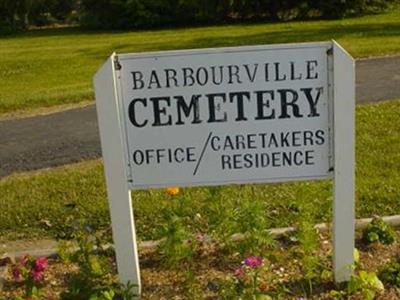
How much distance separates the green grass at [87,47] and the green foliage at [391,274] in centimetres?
604

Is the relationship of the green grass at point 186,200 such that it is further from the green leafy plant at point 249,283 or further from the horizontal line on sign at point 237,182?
the horizontal line on sign at point 237,182

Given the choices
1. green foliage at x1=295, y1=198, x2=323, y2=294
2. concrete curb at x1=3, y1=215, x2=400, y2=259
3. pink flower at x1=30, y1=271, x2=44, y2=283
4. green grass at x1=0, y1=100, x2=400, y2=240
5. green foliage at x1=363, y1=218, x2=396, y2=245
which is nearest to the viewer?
green foliage at x1=295, y1=198, x2=323, y2=294

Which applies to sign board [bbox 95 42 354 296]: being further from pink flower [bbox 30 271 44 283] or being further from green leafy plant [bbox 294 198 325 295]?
pink flower [bbox 30 271 44 283]

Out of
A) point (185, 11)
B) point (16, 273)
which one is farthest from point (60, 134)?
point (185, 11)

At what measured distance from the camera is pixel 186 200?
13.3 ft

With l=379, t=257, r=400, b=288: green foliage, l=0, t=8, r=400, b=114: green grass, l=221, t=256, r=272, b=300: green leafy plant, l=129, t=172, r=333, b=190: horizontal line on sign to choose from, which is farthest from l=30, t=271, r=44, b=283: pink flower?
l=0, t=8, r=400, b=114: green grass

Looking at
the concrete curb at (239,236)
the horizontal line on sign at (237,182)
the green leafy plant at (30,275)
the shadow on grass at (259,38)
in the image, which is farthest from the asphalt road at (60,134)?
the shadow on grass at (259,38)

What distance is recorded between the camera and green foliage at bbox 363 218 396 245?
3.61 meters

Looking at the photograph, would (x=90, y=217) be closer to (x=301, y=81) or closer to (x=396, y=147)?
(x=301, y=81)

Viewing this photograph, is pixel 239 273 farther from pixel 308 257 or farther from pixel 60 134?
pixel 60 134

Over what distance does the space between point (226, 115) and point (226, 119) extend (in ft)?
0.06

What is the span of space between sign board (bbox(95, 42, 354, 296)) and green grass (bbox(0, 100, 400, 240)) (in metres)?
0.50

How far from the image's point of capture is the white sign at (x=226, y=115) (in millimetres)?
2904

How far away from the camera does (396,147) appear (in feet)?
18.0
